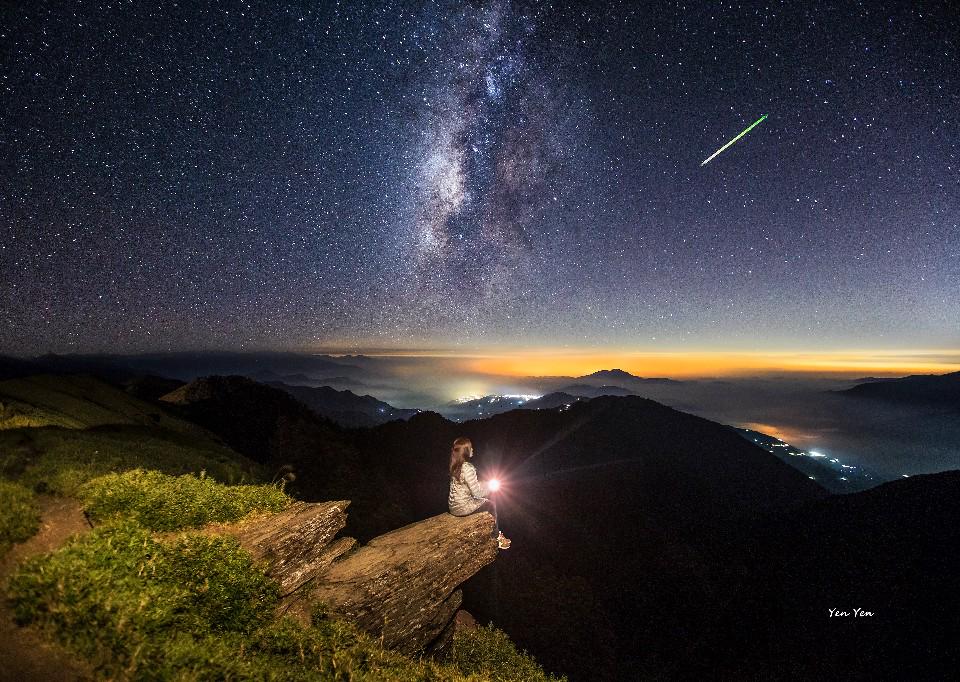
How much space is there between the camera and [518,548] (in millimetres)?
61938

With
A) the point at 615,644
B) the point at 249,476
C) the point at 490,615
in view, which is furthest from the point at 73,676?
the point at 615,644

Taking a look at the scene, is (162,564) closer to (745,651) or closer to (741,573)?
(745,651)

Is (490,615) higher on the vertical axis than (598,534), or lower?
higher

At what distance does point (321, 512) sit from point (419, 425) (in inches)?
4129

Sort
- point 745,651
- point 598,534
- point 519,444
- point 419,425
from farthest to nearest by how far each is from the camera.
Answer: point 519,444, point 419,425, point 598,534, point 745,651

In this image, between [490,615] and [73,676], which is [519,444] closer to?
[490,615]

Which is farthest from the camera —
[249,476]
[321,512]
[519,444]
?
[519,444]

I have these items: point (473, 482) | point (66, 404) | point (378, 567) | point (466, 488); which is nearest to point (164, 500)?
point (378, 567)

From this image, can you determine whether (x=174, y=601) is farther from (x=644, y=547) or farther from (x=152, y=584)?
(x=644, y=547)

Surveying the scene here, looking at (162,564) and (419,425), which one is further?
(419,425)

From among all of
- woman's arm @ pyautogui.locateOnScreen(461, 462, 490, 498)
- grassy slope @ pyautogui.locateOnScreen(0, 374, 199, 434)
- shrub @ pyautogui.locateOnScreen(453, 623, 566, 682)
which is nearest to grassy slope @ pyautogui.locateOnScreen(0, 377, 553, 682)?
grassy slope @ pyautogui.locateOnScreen(0, 374, 199, 434)

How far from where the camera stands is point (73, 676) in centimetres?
595

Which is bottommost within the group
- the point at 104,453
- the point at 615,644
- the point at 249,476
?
the point at 615,644

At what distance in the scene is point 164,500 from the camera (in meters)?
10.8
